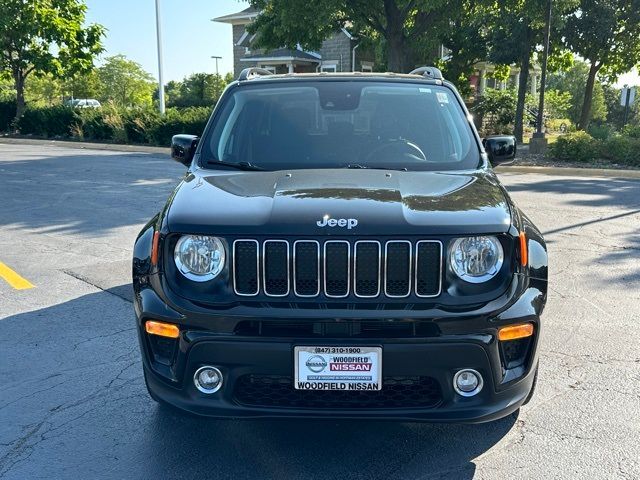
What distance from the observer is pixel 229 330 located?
104 inches

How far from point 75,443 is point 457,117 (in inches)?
118

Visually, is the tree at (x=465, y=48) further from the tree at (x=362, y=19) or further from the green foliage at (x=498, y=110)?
the tree at (x=362, y=19)

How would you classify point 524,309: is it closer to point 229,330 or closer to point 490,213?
point 490,213

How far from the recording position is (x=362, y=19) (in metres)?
18.8

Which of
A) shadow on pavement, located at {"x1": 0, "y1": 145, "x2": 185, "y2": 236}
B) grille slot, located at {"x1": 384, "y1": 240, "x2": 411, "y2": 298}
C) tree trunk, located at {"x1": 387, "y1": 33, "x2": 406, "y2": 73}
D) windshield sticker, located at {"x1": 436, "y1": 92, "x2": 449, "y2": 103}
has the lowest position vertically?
shadow on pavement, located at {"x1": 0, "y1": 145, "x2": 185, "y2": 236}

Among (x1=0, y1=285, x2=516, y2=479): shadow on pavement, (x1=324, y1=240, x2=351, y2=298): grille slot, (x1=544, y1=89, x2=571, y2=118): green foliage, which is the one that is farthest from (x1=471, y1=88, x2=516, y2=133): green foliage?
(x1=324, y1=240, x2=351, y2=298): grille slot

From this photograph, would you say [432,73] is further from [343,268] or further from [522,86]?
[522,86]

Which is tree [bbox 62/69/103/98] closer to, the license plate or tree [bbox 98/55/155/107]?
tree [bbox 98/55/155/107]

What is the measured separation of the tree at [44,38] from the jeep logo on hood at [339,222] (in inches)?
1087

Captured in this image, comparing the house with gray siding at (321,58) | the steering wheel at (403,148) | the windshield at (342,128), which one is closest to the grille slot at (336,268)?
the windshield at (342,128)

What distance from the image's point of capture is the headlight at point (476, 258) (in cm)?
272

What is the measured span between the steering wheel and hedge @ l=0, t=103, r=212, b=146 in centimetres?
1815

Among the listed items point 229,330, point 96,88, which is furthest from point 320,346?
point 96,88

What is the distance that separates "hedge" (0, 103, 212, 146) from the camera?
2239 centimetres
